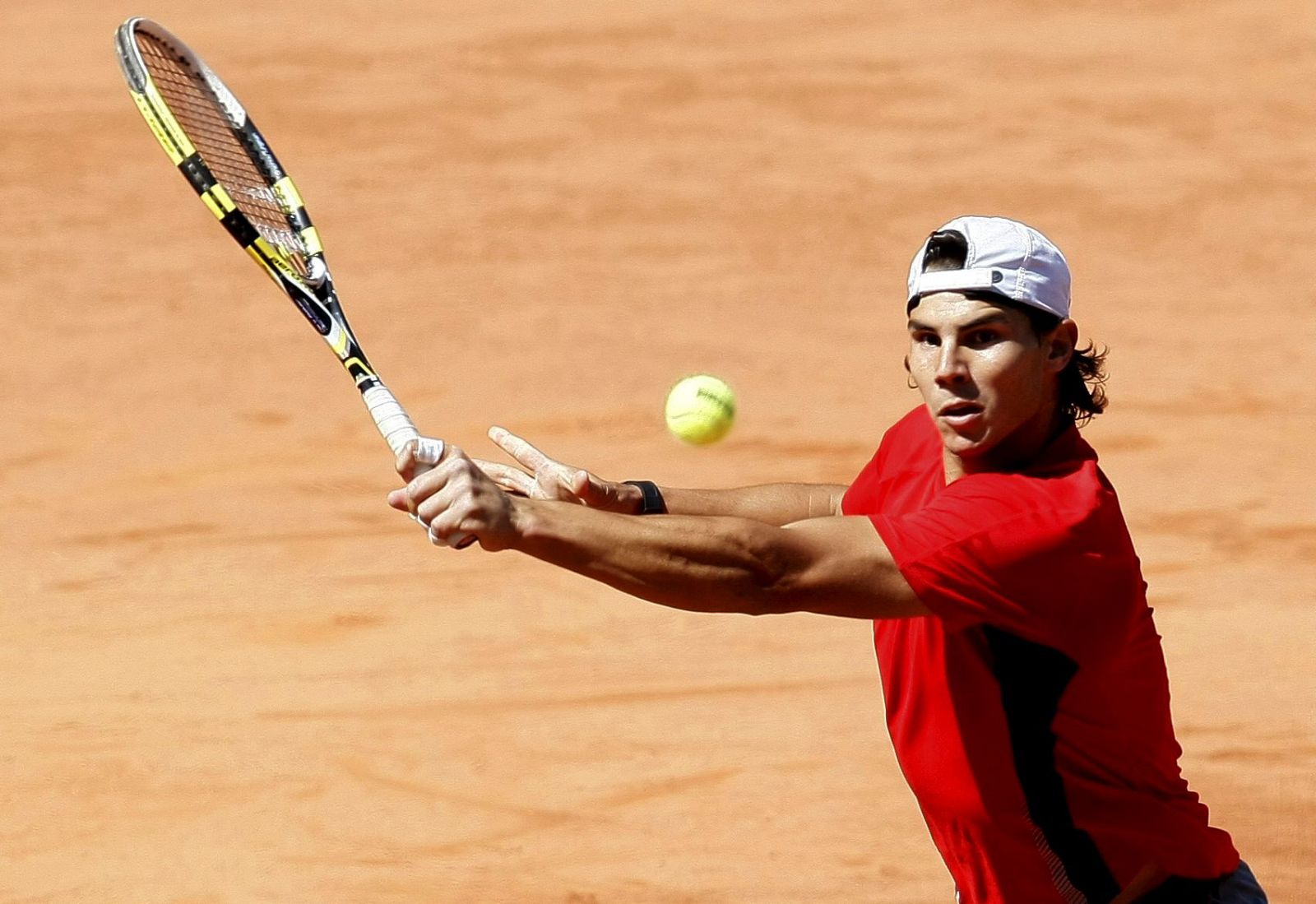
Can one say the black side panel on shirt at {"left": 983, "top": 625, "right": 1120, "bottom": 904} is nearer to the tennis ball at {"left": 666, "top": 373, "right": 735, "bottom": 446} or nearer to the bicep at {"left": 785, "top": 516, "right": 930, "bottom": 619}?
the bicep at {"left": 785, "top": 516, "right": 930, "bottom": 619}

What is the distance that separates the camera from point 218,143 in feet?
17.2

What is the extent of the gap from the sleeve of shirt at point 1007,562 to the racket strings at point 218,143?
211cm

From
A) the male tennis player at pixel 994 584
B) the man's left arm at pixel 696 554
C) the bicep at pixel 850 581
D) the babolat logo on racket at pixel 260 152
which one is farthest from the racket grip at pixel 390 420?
the babolat logo on racket at pixel 260 152

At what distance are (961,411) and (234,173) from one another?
2383 mm

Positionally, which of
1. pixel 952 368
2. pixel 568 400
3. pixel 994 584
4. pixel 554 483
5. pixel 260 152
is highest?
pixel 260 152

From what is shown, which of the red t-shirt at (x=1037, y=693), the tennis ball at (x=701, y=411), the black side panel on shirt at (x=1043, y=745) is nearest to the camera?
the red t-shirt at (x=1037, y=693)

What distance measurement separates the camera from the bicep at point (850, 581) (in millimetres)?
3443

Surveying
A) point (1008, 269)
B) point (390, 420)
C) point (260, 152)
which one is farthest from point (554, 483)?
point (260, 152)

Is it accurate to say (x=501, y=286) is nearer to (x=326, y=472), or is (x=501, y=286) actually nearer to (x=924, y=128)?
(x=326, y=472)

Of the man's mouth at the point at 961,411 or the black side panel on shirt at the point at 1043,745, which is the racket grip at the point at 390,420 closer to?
the man's mouth at the point at 961,411

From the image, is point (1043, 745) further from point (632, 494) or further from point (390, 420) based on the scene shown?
point (390, 420)

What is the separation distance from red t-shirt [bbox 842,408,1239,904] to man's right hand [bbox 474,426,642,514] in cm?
72

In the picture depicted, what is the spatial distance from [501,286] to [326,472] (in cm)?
300

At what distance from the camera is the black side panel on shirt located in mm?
3648
